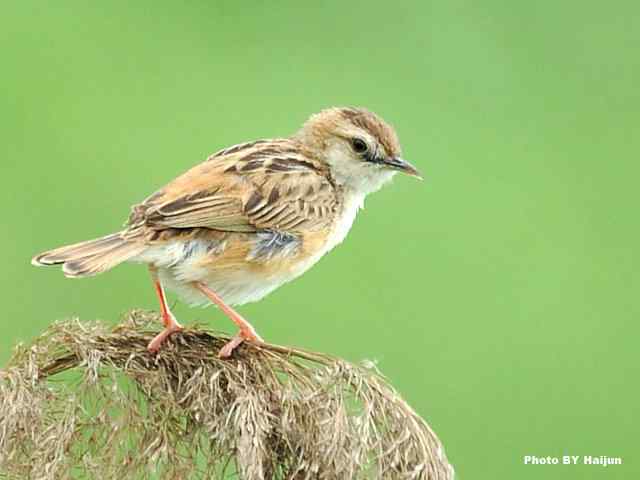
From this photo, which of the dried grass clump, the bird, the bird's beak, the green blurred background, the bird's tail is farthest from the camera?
the green blurred background

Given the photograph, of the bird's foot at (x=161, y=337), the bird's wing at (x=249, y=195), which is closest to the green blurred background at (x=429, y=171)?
the bird's wing at (x=249, y=195)

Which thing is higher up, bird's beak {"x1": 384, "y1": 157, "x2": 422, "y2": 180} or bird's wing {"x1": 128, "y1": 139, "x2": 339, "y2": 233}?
bird's beak {"x1": 384, "y1": 157, "x2": 422, "y2": 180}

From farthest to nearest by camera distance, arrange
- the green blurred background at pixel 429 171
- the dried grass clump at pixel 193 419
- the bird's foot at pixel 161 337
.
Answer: the green blurred background at pixel 429 171, the bird's foot at pixel 161 337, the dried grass clump at pixel 193 419

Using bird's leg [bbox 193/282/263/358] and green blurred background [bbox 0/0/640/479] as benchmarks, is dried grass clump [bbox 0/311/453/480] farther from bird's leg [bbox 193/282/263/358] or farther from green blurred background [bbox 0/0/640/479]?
green blurred background [bbox 0/0/640/479]

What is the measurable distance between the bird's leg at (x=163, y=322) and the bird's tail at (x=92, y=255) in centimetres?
18

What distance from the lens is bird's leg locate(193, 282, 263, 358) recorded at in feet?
14.8

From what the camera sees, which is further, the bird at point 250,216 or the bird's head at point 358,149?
the bird's head at point 358,149

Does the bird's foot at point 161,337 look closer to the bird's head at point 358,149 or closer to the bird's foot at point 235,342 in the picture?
the bird's foot at point 235,342

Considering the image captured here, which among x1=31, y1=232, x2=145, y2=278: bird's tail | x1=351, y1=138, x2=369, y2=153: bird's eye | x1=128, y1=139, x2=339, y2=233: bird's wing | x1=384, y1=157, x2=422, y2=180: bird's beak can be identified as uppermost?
x1=351, y1=138, x2=369, y2=153: bird's eye

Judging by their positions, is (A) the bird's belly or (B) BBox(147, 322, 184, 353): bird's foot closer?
(B) BBox(147, 322, 184, 353): bird's foot

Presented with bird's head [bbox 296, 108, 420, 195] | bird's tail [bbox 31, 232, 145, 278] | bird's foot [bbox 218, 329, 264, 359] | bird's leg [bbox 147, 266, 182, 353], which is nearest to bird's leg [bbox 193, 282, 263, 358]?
bird's foot [bbox 218, 329, 264, 359]

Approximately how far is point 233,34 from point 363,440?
7387mm

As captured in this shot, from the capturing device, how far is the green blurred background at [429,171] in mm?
7918

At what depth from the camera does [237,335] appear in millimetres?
4688
